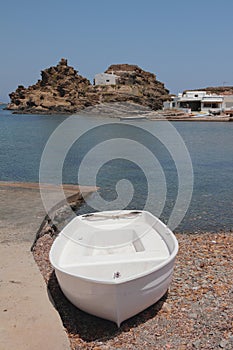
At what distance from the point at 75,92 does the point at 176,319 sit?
331ft

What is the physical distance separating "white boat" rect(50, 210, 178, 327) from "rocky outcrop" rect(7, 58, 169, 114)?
88.2m

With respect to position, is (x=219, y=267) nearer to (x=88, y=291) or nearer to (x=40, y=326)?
(x=88, y=291)

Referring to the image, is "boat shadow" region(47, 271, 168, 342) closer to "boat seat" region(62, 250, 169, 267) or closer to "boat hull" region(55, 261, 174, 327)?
"boat hull" region(55, 261, 174, 327)

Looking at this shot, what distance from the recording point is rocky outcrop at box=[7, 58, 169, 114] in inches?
3863

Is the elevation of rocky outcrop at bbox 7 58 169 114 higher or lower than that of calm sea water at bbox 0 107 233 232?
higher

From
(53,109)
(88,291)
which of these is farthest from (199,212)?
(53,109)

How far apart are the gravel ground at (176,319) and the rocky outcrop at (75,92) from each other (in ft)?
292

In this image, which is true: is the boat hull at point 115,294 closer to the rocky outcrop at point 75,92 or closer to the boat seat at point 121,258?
the boat seat at point 121,258

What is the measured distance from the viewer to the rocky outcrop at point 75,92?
98125 mm

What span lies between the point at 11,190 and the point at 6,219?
3603 mm

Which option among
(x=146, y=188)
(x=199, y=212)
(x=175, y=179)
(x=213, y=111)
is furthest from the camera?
(x=213, y=111)

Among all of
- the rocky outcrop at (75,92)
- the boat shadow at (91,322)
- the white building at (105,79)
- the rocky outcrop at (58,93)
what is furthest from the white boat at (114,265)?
the white building at (105,79)

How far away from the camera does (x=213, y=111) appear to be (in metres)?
79.1

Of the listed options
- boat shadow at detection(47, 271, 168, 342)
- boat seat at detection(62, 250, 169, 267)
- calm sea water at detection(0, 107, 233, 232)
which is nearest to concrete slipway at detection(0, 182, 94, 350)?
boat shadow at detection(47, 271, 168, 342)
